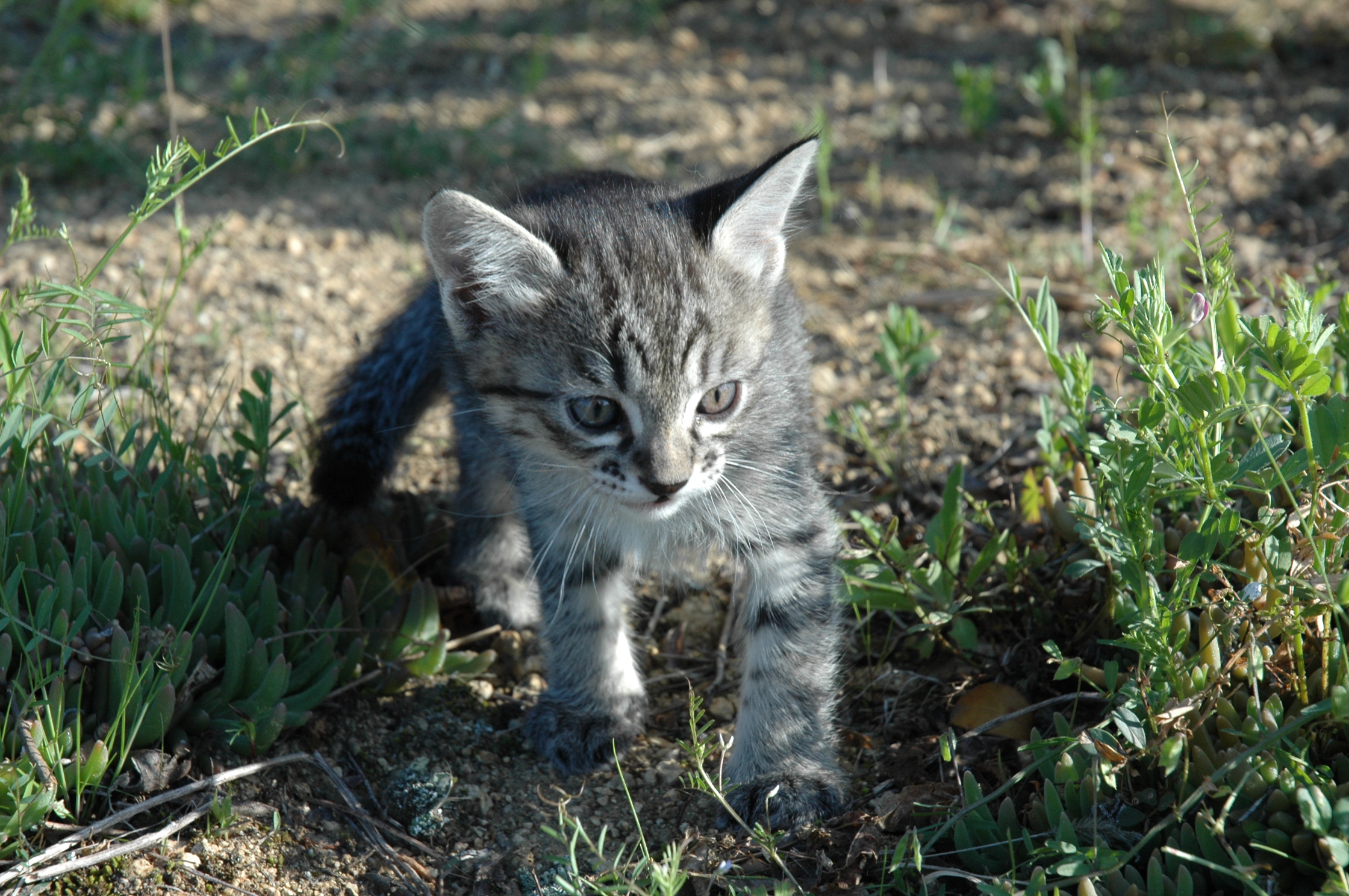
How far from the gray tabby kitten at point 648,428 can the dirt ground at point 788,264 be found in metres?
0.21

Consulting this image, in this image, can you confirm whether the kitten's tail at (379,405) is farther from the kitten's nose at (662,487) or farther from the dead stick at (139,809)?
the kitten's nose at (662,487)

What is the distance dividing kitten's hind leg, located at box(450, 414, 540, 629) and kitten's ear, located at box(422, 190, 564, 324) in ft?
2.24

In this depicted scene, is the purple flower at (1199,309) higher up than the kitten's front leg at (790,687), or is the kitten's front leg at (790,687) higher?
the purple flower at (1199,309)

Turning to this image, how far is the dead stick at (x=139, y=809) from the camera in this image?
2.10 m

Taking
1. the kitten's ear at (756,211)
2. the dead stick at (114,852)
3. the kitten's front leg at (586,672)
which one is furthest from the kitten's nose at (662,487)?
the dead stick at (114,852)

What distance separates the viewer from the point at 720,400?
105 inches

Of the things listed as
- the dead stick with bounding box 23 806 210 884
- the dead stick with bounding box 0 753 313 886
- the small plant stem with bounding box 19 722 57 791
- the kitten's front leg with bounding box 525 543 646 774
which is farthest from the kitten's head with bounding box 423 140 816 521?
the small plant stem with bounding box 19 722 57 791

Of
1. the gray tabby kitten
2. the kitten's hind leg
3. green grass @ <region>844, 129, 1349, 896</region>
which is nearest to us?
green grass @ <region>844, 129, 1349, 896</region>

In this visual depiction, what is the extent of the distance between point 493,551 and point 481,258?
111cm

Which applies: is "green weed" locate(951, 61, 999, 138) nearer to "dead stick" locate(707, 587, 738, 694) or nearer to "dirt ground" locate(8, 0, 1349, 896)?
"dirt ground" locate(8, 0, 1349, 896)

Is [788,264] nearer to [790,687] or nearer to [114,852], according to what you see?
[790,687]

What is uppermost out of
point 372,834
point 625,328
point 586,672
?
point 625,328

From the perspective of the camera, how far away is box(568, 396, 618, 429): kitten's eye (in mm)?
2570

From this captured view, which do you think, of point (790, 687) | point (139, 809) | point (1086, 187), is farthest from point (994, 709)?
point (1086, 187)
